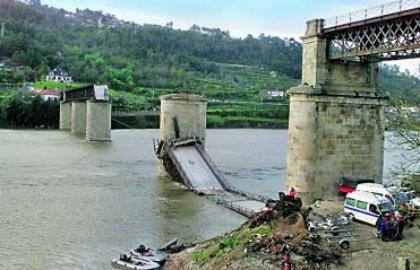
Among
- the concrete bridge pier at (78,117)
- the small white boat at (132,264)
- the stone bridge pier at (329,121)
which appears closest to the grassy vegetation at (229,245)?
the small white boat at (132,264)

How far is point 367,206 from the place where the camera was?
20656 millimetres

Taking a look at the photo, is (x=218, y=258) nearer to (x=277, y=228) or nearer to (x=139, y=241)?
(x=277, y=228)

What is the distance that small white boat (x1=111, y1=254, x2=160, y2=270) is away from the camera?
71.8 feet

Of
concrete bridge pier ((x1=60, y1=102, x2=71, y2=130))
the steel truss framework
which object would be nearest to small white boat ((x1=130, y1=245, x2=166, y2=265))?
the steel truss framework

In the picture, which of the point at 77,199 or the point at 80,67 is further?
the point at 80,67

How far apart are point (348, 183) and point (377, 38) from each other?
764 centimetres

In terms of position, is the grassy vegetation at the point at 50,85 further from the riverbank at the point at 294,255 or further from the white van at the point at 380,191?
the riverbank at the point at 294,255

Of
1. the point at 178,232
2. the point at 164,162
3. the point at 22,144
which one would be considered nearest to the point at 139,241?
the point at 178,232

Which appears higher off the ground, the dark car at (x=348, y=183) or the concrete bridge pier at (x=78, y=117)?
the concrete bridge pier at (x=78, y=117)

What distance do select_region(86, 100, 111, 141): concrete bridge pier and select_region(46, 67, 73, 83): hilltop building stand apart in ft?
289

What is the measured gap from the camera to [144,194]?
41.6 metres

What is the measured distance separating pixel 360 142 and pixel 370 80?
344cm

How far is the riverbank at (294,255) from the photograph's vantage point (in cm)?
1689

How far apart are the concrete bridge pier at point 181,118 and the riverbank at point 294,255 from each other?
2840 centimetres
